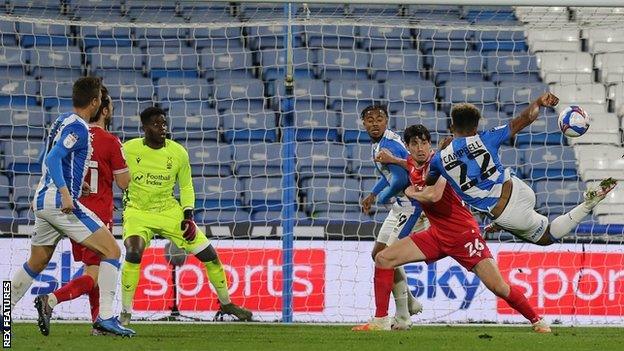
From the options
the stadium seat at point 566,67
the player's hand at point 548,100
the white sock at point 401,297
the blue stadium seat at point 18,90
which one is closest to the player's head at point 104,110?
the white sock at point 401,297

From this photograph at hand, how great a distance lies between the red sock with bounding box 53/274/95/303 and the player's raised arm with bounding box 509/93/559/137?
335 cm

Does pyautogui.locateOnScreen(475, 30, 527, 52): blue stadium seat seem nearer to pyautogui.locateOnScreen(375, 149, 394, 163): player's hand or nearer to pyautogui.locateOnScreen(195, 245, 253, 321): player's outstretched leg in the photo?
pyautogui.locateOnScreen(375, 149, 394, 163): player's hand

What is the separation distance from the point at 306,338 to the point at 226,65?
6822mm

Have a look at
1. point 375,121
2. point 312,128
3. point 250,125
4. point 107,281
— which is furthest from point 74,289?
point 250,125

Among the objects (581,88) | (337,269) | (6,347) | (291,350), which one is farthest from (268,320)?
(581,88)

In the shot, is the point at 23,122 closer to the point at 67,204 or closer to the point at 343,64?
the point at 343,64

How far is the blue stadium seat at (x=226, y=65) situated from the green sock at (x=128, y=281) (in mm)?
4735

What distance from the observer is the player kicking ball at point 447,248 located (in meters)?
9.76

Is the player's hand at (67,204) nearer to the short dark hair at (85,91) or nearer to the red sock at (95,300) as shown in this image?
the short dark hair at (85,91)

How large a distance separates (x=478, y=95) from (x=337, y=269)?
3.66 meters

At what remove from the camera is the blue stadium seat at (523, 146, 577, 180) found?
14172mm

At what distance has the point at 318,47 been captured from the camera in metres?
15.2

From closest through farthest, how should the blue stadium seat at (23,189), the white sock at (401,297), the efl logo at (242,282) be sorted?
the white sock at (401,297) → the efl logo at (242,282) → the blue stadium seat at (23,189)

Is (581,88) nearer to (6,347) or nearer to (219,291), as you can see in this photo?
(219,291)
